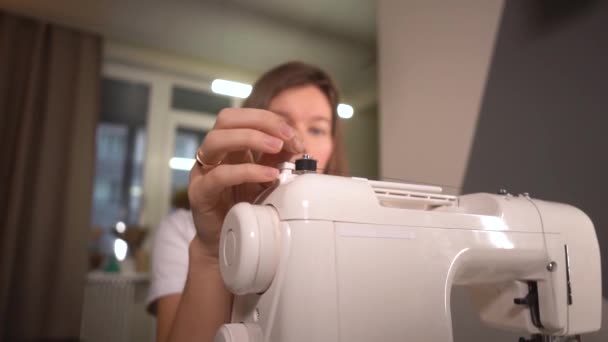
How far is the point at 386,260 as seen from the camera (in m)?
0.34

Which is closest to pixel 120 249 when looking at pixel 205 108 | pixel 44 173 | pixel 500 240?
pixel 44 173

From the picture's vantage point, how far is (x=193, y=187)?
0.39m

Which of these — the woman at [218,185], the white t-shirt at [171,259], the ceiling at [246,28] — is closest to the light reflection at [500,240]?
the woman at [218,185]

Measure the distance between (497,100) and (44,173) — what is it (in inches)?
94.3

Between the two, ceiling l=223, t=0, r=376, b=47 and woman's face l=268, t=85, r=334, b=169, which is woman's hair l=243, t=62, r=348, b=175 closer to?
woman's face l=268, t=85, r=334, b=169

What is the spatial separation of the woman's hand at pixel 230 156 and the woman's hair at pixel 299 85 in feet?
1.15

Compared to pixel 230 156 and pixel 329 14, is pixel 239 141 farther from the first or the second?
pixel 329 14

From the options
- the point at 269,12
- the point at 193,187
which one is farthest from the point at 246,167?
the point at 269,12

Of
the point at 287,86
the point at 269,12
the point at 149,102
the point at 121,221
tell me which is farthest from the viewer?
the point at 149,102

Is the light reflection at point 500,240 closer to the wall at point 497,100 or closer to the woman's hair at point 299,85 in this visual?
the wall at point 497,100

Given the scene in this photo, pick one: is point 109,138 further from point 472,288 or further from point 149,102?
point 472,288

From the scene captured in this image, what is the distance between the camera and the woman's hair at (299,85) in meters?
0.79

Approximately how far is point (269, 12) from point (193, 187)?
1.95 meters

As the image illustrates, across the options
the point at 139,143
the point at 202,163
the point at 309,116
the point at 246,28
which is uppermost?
the point at 246,28
